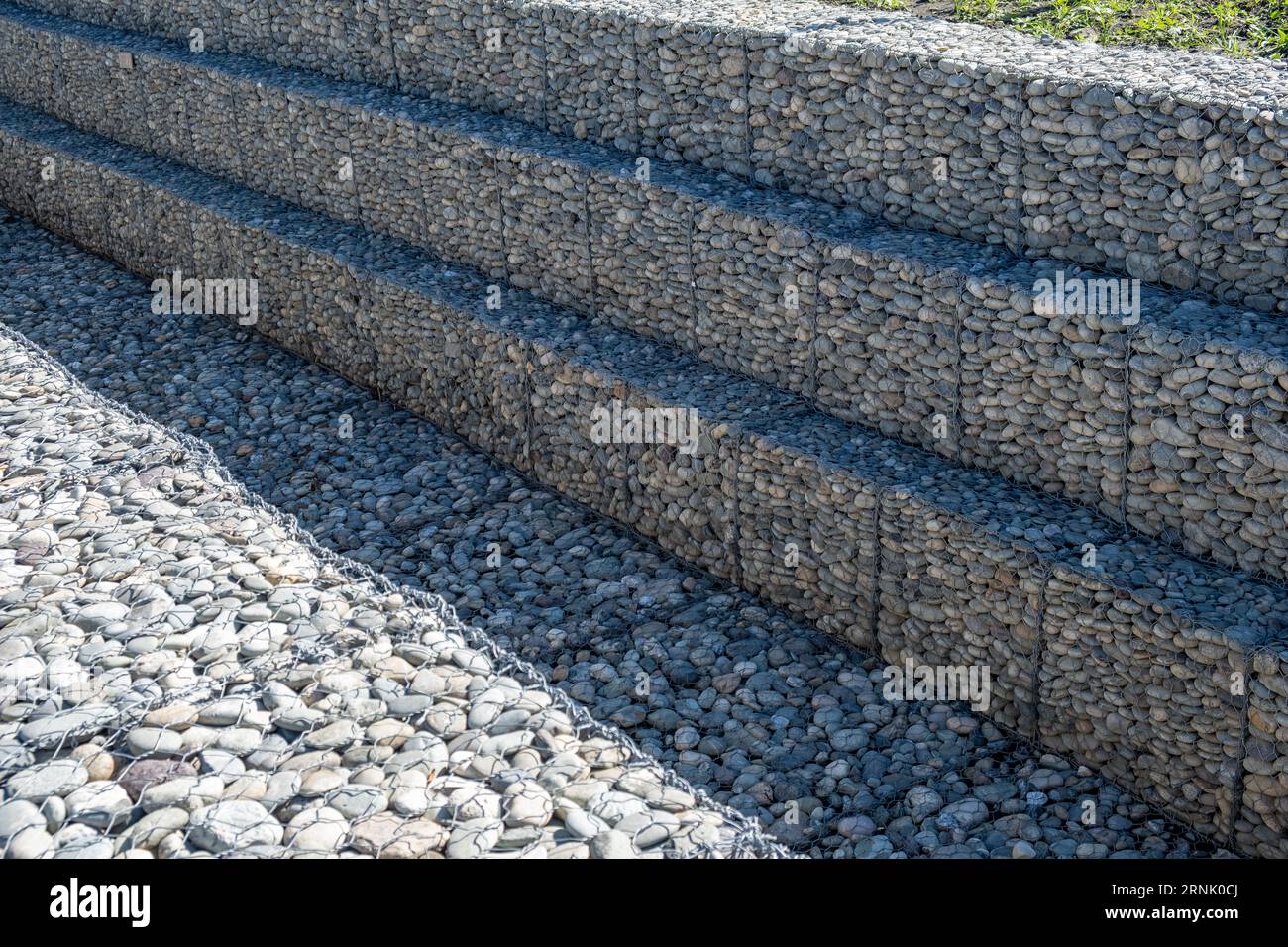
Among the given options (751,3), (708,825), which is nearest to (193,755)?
(708,825)

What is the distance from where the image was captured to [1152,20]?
1299cm

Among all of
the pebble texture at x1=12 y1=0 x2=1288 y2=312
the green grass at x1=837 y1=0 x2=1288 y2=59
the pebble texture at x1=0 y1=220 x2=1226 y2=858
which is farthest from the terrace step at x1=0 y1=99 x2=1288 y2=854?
the green grass at x1=837 y1=0 x2=1288 y2=59

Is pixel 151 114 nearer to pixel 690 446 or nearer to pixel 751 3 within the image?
pixel 751 3

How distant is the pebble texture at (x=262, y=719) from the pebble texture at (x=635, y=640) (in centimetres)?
9

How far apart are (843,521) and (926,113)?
3431mm

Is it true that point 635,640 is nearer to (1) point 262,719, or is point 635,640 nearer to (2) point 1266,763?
(2) point 1266,763

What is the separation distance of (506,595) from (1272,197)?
692 centimetres

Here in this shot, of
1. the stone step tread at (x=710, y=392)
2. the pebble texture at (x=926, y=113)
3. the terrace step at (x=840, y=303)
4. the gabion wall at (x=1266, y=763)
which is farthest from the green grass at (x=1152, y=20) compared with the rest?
the gabion wall at (x=1266, y=763)

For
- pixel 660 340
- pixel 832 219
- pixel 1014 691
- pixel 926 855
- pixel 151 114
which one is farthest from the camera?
pixel 151 114

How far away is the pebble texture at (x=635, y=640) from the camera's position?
9.89m

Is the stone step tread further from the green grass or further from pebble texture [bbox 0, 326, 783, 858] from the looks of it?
the green grass

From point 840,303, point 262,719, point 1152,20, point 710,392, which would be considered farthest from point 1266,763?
point 1152,20

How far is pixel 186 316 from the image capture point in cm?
1834

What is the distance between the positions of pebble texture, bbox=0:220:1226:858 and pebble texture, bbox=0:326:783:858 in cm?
9
